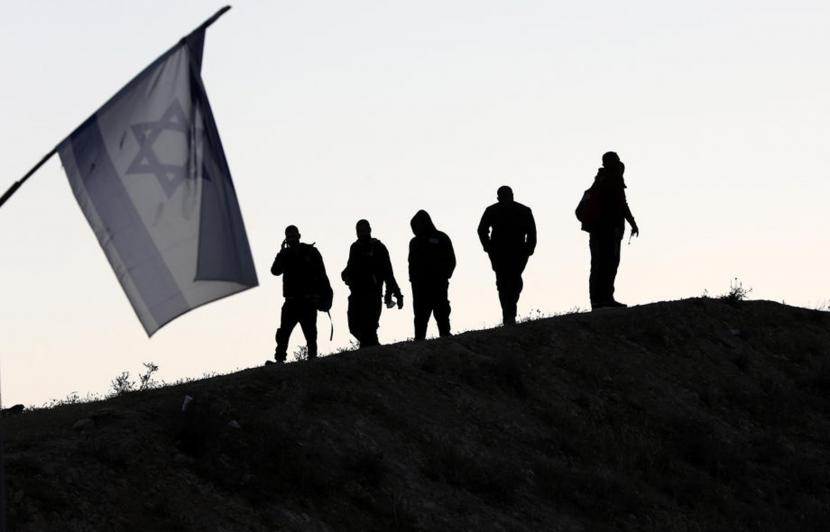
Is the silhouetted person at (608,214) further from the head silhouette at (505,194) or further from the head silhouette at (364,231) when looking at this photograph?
the head silhouette at (364,231)

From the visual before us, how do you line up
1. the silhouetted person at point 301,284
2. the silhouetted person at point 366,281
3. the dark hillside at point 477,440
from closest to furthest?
1. the dark hillside at point 477,440
2. the silhouetted person at point 301,284
3. the silhouetted person at point 366,281

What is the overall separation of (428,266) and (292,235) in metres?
1.86

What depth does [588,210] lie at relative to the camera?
24516 mm

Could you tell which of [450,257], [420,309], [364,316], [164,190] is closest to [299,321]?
[364,316]

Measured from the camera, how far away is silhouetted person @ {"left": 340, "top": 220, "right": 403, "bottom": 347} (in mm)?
23016

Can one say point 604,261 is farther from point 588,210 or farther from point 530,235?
point 530,235

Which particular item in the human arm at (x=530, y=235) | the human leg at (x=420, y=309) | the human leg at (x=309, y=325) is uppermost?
the human arm at (x=530, y=235)

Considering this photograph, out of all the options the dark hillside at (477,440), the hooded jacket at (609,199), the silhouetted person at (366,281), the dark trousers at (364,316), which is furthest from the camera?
the hooded jacket at (609,199)

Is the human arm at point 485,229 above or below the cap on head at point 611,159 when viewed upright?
below

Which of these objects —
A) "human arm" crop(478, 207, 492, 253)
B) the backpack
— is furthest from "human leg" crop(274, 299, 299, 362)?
the backpack

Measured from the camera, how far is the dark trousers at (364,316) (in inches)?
912

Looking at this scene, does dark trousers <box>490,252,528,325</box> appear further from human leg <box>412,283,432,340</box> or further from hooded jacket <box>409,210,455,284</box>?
human leg <box>412,283,432,340</box>

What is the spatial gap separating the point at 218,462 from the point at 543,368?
6462mm

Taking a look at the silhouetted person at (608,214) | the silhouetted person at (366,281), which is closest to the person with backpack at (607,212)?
the silhouetted person at (608,214)
